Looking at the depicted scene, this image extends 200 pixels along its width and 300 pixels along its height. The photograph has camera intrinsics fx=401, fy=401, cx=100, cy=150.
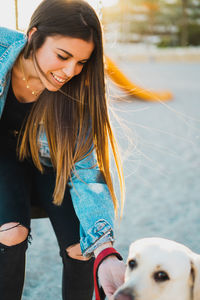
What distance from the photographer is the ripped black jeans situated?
4.99 feet

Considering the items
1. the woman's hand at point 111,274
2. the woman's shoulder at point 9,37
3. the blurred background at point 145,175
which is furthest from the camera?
the blurred background at point 145,175

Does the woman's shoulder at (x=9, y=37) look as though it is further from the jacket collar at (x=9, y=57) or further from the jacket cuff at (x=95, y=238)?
the jacket cuff at (x=95, y=238)

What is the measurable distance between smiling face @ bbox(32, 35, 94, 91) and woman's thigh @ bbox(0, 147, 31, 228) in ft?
1.17

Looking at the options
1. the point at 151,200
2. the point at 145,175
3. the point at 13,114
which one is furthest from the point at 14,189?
the point at 145,175

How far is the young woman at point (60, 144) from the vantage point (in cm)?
150

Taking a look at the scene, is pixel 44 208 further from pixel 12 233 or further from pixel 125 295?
pixel 125 295

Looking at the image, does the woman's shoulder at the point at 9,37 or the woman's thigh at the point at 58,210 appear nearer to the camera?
the woman's thigh at the point at 58,210

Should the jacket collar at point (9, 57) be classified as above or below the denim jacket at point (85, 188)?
above

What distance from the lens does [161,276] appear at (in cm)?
122

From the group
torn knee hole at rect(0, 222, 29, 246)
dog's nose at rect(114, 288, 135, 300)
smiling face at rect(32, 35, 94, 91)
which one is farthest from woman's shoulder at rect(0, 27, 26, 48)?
dog's nose at rect(114, 288, 135, 300)

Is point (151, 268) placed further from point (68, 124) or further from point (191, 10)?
point (191, 10)

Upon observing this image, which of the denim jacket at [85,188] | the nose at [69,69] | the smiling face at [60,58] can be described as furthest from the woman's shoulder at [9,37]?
the nose at [69,69]

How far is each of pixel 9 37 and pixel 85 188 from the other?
0.76 m

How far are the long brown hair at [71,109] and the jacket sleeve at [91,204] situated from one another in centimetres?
4
